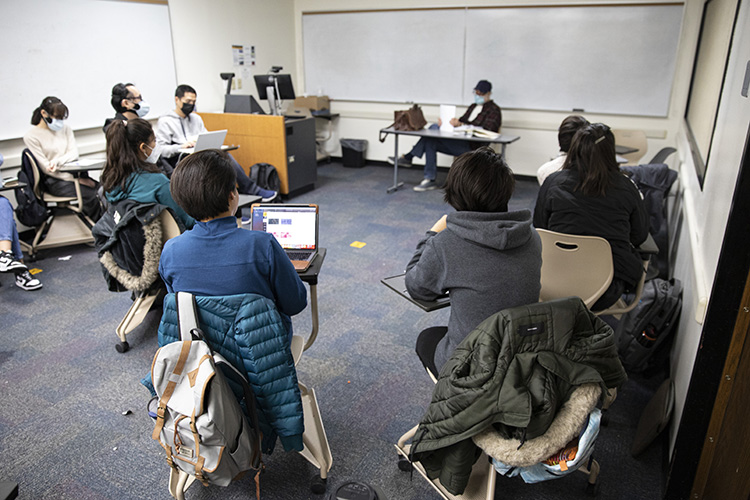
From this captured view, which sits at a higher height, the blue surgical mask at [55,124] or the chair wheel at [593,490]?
the blue surgical mask at [55,124]

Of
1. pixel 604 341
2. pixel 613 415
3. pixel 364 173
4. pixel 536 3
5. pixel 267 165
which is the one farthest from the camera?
pixel 364 173

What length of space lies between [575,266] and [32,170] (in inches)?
149

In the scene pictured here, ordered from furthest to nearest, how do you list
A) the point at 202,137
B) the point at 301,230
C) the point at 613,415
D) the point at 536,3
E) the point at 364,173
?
the point at 364,173 < the point at 536,3 < the point at 202,137 < the point at 613,415 < the point at 301,230

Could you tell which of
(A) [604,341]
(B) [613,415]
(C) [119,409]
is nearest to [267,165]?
(C) [119,409]

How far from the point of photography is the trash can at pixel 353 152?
22.5ft

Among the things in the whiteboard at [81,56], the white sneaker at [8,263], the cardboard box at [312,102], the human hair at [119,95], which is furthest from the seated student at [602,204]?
the cardboard box at [312,102]

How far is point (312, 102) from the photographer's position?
6.81m

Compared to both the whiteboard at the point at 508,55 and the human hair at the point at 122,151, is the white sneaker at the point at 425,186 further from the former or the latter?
the human hair at the point at 122,151

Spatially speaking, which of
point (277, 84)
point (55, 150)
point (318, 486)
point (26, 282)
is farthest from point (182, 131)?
point (318, 486)

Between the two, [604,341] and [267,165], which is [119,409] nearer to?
[604,341]

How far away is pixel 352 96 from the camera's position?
7008 millimetres

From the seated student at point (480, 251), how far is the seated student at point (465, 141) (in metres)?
4.21

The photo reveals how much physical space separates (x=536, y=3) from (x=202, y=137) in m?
3.97

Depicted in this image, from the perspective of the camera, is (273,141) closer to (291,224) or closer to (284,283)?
(291,224)
